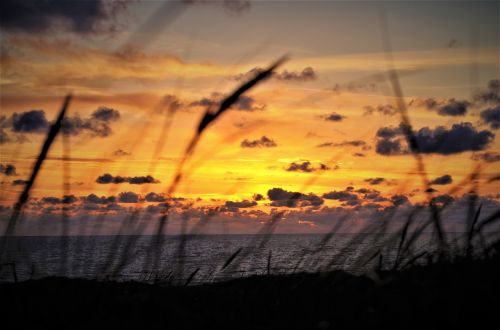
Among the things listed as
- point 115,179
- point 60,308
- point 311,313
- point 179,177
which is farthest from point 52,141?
point 311,313

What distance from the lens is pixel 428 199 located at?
3650mm

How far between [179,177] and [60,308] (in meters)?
1.38

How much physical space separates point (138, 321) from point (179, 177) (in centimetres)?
98

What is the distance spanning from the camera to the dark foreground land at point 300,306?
8.92 ft

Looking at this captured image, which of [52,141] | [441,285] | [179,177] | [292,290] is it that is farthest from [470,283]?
[52,141]

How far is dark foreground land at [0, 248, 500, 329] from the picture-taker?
2.72m

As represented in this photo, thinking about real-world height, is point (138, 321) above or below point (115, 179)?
below

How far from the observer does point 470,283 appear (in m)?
2.89

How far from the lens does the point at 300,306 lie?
357 cm

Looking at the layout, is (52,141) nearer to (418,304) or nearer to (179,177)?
(179,177)

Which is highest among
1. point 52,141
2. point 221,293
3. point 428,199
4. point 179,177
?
point 52,141

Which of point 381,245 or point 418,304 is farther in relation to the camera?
point 381,245

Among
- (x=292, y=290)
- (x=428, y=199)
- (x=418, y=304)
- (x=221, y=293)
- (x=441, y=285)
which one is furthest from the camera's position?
(x=221, y=293)

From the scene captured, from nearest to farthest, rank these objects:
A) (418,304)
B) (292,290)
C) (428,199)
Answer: (418,304)
(428,199)
(292,290)
